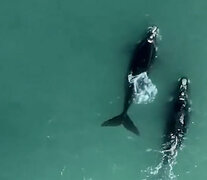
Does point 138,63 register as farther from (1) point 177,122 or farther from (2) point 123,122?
(1) point 177,122

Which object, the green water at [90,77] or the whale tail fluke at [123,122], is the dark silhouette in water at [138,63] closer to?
the whale tail fluke at [123,122]

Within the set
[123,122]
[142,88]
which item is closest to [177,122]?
[142,88]

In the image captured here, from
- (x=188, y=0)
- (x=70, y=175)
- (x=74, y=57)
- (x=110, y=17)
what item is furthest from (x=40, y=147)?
(x=188, y=0)

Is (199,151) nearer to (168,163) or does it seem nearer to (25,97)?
(168,163)

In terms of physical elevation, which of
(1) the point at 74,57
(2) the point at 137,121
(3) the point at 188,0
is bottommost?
(2) the point at 137,121

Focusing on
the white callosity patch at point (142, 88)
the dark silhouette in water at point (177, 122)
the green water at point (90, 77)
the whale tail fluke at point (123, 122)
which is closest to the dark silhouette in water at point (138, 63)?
the whale tail fluke at point (123, 122)

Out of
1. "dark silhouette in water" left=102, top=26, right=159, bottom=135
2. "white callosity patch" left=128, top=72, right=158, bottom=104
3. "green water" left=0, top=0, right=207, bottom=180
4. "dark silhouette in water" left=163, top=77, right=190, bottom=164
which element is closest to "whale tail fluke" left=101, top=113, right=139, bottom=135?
"dark silhouette in water" left=102, top=26, right=159, bottom=135

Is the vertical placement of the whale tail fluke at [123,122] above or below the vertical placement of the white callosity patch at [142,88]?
below
